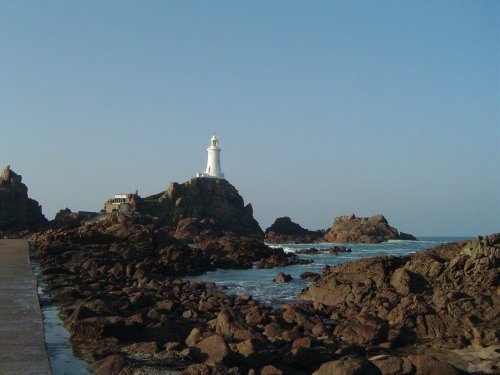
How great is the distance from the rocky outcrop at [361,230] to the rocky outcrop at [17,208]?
4286 centimetres

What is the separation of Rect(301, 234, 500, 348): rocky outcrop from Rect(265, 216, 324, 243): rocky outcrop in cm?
5284

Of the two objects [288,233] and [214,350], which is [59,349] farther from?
[288,233]

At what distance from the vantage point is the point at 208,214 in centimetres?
8100

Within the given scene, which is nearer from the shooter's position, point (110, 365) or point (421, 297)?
point (110, 365)

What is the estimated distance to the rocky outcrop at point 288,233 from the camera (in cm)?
7925

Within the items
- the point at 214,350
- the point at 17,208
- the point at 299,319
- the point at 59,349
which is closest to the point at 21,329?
the point at 59,349

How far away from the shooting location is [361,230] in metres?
83.8

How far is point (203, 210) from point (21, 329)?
230 ft

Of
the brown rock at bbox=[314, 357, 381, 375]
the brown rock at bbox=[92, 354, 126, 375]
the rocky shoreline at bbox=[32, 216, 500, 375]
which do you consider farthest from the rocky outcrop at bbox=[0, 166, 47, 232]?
the brown rock at bbox=[314, 357, 381, 375]

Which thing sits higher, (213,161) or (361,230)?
(213,161)

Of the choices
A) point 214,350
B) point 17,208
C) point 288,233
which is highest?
point 17,208

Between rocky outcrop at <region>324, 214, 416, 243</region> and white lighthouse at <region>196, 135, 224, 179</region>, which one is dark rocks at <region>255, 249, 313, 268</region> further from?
white lighthouse at <region>196, 135, 224, 179</region>

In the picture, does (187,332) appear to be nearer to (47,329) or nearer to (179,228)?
(47,329)

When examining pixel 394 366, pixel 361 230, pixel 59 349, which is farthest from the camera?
pixel 361 230
